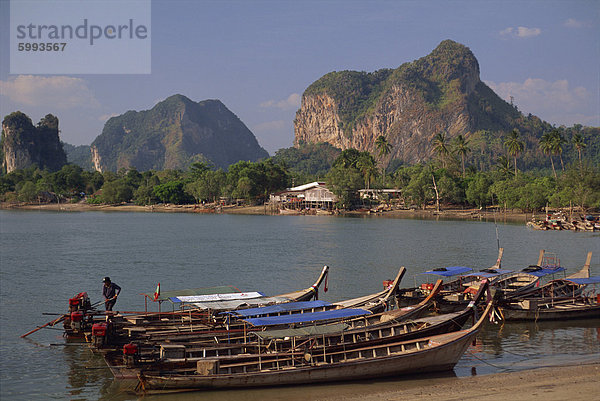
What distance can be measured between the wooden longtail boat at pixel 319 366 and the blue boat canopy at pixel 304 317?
1.31 metres

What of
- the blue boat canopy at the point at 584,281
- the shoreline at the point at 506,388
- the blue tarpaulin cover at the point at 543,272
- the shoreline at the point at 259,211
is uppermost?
the shoreline at the point at 259,211

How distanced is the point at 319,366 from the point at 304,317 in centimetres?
222

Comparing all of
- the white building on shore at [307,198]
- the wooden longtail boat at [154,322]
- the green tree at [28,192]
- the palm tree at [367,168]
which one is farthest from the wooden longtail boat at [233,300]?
the green tree at [28,192]

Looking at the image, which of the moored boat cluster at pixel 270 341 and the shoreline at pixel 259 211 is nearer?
the moored boat cluster at pixel 270 341

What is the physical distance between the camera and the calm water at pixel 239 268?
1825cm

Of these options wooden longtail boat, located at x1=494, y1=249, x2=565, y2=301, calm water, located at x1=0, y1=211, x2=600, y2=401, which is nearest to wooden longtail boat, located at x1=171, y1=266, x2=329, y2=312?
calm water, located at x1=0, y1=211, x2=600, y2=401

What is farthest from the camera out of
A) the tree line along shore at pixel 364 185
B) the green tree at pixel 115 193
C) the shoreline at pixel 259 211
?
the green tree at pixel 115 193

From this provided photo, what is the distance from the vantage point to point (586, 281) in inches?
1003

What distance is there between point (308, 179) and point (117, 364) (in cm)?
14405

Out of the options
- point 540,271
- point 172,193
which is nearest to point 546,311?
point 540,271

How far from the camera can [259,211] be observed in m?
123

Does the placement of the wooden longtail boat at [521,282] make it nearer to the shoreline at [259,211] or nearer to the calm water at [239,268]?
the calm water at [239,268]

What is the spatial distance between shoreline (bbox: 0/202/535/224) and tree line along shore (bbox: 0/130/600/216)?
202 cm

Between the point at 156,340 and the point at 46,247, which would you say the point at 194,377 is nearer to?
the point at 156,340
